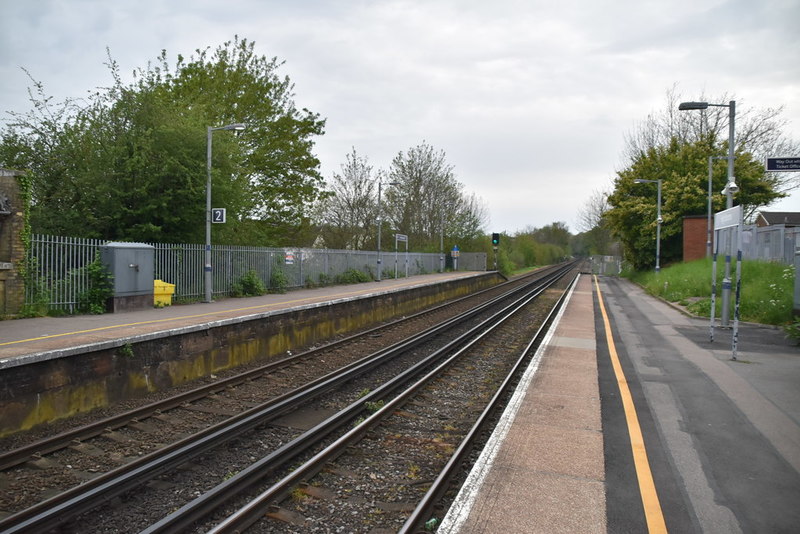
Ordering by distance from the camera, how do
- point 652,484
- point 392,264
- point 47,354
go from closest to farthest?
point 652,484 < point 47,354 < point 392,264

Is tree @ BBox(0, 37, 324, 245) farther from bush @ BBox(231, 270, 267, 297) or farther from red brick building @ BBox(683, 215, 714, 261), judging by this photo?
red brick building @ BBox(683, 215, 714, 261)

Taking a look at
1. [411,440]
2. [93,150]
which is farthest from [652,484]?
[93,150]

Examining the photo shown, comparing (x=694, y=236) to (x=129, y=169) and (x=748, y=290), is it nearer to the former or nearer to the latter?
(x=748, y=290)

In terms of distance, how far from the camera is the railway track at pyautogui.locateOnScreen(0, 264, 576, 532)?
4461 mm

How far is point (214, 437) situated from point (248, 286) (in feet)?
44.8

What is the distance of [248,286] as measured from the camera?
19.2 metres

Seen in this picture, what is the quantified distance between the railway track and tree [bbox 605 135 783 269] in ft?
103

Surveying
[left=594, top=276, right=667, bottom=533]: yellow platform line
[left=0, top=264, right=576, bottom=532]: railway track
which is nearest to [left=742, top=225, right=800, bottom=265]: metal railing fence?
[left=594, top=276, right=667, bottom=533]: yellow platform line

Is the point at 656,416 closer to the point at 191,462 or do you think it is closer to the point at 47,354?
the point at 191,462

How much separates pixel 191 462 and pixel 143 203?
13.0m

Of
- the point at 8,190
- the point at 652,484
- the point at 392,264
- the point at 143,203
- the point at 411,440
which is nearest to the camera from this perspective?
the point at 652,484

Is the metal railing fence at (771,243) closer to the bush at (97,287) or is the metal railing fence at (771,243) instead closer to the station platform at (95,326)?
the station platform at (95,326)

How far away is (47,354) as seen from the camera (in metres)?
6.91

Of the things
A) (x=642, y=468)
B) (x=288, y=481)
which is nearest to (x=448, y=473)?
(x=288, y=481)
